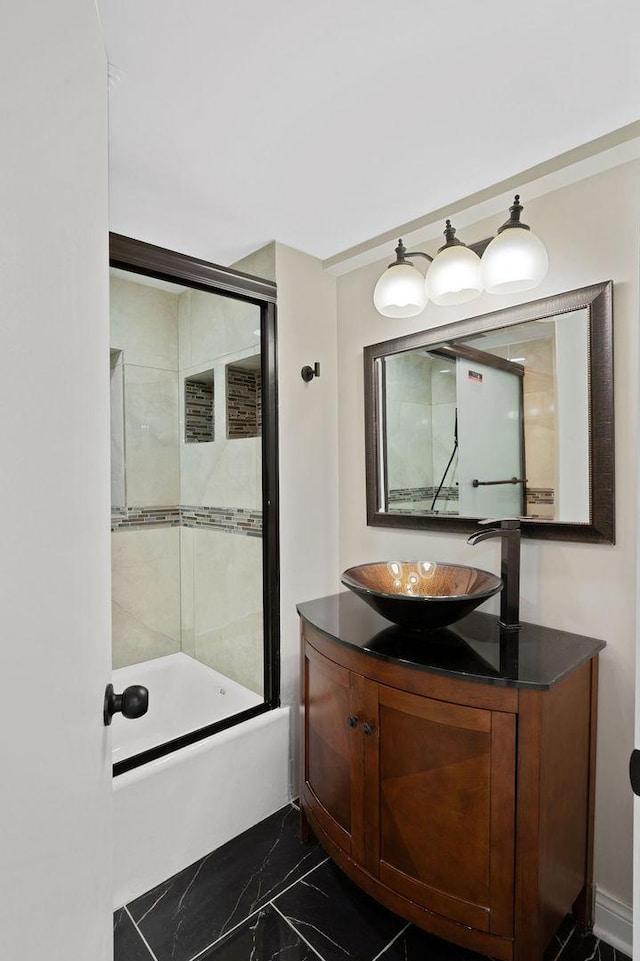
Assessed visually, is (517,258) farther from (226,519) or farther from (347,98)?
(226,519)

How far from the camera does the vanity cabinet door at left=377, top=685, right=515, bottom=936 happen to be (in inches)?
50.5

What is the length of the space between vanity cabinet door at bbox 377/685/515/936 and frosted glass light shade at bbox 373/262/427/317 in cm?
130

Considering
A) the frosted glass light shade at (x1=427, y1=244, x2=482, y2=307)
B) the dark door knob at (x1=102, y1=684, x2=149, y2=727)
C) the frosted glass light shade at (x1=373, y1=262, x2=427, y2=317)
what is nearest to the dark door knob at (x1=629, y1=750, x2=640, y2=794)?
the dark door knob at (x1=102, y1=684, x2=149, y2=727)

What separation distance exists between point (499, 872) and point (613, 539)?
3.15 ft

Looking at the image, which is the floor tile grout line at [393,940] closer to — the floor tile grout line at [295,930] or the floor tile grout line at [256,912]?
the floor tile grout line at [295,930]

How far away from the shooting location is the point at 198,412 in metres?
2.71

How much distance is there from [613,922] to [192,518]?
2.29 m

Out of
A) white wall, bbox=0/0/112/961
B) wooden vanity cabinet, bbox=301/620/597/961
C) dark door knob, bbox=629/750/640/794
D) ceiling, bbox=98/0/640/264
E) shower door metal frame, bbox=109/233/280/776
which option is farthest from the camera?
shower door metal frame, bbox=109/233/280/776

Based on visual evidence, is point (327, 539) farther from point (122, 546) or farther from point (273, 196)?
point (273, 196)

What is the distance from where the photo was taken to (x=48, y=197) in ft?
1.60

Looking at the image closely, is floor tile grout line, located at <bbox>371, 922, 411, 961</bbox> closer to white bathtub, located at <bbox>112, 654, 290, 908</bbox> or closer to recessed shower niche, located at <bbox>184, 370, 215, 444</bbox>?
white bathtub, located at <bbox>112, 654, 290, 908</bbox>

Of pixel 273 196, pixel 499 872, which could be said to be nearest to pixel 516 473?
pixel 499 872

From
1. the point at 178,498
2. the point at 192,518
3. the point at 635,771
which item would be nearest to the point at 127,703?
the point at 635,771

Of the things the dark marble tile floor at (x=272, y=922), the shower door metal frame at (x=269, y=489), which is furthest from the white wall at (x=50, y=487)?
the shower door metal frame at (x=269, y=489)
